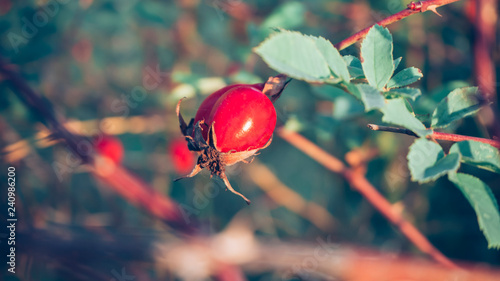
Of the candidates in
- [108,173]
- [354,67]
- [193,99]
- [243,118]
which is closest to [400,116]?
[354,67]

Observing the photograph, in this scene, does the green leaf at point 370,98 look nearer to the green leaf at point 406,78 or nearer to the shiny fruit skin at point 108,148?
the green leaf at point 406,78

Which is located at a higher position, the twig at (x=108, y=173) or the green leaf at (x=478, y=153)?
the twig at (x=108, y=173)

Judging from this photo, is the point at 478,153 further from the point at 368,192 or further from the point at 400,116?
the point at 368,192

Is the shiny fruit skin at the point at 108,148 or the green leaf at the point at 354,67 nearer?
the green leaf at the point at 354,67

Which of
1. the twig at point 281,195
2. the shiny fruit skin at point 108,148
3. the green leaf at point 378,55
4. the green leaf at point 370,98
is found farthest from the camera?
the twig at point 281,195

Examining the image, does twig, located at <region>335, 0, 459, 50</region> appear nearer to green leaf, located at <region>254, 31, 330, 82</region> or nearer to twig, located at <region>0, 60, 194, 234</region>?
green leaf, located at <region>254, 31, 330, 82</region>

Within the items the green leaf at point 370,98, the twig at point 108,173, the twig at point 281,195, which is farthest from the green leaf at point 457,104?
the twig at point 281,195

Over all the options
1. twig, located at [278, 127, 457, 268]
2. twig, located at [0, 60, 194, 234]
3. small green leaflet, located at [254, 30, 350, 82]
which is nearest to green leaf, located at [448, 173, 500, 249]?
small green leaflet, located at [254, 30, 350, 82]

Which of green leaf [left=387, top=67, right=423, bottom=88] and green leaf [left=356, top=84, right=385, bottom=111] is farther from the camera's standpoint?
green leaf [left=387, top=67, right=423, bottom=88]
